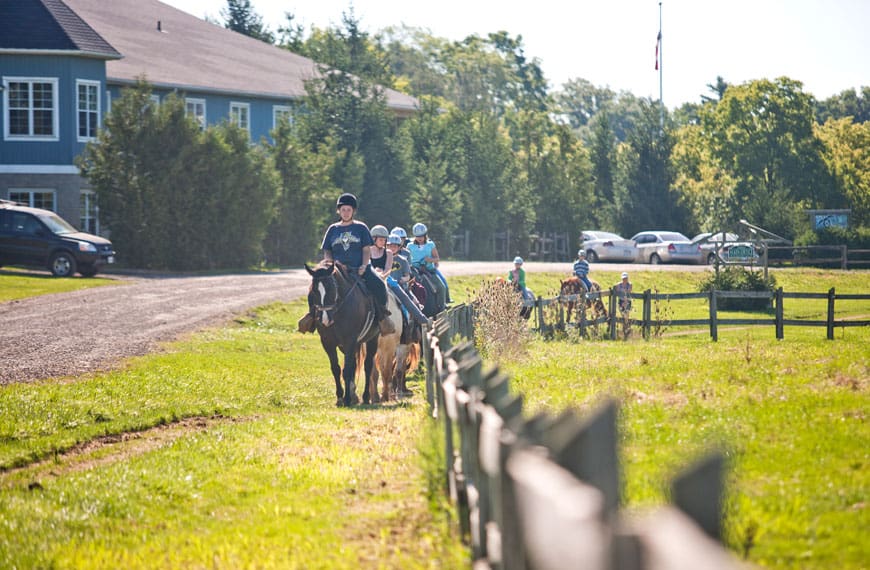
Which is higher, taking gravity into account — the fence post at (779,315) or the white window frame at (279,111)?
the white window frame at (279,111)

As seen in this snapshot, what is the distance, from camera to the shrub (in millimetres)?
42062

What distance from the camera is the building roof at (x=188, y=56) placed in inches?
2143

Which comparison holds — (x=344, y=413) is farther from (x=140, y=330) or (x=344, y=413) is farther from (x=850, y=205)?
(x=850, y=205)

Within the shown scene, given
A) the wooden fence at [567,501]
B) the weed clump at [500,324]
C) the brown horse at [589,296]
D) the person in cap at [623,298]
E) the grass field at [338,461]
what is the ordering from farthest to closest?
the brown horse at [589,296] < the person in cap at [623,298] < the weed clump at [500,324] < the grass field at [338,461] < the wooden fence at [567,501]

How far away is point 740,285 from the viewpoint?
4216 cm

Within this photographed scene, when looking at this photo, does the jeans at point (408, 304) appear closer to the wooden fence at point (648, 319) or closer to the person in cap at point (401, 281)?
the person in cap at point (401, 281)

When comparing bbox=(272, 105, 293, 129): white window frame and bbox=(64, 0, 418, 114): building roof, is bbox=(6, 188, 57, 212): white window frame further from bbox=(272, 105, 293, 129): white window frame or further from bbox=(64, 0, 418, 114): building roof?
bbox=(272, 105, 293, 129): white window frame

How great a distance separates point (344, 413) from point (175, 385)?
370 cm

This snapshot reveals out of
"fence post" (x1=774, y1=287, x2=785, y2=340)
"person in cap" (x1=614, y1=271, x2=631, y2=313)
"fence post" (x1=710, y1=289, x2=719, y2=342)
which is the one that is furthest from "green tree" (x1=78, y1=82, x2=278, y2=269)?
"fence post" (x1=774, y1=287, x2=785, y2=340)

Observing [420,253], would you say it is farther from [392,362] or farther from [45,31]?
[45,31]

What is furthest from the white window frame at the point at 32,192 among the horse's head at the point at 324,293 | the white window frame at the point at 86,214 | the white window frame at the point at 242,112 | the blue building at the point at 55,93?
the horse's head at the point at 324,293

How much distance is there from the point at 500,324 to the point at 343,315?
6.59m

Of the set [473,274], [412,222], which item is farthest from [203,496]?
[412,222]

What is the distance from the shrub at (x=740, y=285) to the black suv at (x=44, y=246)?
20407 millimetres
